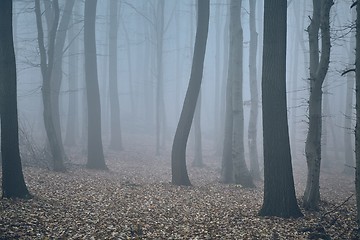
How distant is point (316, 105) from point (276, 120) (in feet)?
5.51

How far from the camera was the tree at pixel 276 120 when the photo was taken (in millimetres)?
9234

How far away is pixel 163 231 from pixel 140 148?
67.8 feet

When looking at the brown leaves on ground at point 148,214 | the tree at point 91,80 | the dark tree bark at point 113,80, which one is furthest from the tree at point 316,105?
the dark tree bark at point 113,80

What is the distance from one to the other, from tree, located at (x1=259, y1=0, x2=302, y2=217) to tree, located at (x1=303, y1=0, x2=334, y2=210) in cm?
100

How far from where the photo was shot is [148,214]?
947cm

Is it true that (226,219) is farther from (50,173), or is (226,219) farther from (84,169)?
(84,169)

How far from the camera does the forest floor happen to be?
7.90 metres

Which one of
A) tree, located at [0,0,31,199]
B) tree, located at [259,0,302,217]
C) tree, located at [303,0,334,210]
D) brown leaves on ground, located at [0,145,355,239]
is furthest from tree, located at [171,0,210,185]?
tree, located at [0,0,31,199]

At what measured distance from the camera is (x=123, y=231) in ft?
26.2

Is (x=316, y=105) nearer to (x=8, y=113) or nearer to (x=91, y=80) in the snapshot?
(x=8, y=113)

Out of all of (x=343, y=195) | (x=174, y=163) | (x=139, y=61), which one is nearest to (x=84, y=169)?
(x=174, y=163)

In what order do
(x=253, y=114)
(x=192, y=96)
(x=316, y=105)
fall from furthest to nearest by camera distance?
(x=253, y=114) < (x=192, y=96) < (x=316, y=105)

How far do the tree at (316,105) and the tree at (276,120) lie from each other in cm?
100

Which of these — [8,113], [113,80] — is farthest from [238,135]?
[113,80]
